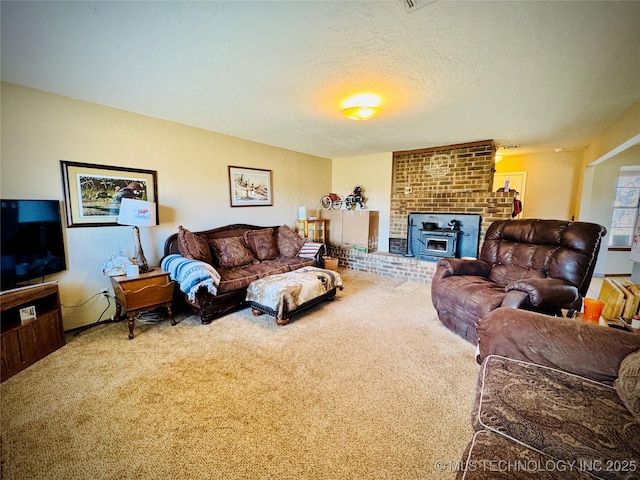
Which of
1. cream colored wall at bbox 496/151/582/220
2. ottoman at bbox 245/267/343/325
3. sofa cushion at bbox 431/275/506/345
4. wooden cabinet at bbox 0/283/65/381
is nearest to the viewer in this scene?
wooden cabinet at bbox 0/283/65/381

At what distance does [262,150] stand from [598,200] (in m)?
5.78

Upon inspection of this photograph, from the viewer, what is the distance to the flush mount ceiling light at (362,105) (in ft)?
7.94

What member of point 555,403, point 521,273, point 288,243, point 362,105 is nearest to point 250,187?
point 288,243

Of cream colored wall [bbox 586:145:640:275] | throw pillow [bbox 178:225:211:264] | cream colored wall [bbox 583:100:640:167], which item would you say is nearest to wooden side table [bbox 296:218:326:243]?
throw pillow [bbox 178:225:211:264]

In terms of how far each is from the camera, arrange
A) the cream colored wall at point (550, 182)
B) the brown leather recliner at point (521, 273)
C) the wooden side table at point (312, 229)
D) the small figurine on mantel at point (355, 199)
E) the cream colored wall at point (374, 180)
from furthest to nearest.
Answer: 1. the small figurine on mantel at point (355, 199)
2. the cream colored wall at point (374, 180)
3. the wooden side table at point (312, 229)
4. the cream colored wall at point (550, 182)
5. the brown leather recliner at point (521, 273)

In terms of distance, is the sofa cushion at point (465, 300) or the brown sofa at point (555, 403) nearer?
the brown sofa at point (555, 403)

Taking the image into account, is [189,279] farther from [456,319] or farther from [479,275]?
[479,275]

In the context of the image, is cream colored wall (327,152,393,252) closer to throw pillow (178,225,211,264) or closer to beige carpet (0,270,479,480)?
beige carpet (0,270,479,480)

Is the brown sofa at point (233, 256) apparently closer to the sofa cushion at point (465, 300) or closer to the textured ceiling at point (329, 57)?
the textured ceiling at point (329, 57)

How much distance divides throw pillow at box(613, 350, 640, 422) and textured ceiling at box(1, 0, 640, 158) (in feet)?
5.75

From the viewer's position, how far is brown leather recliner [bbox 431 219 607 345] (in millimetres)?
1977

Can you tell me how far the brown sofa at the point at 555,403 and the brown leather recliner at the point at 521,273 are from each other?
64cm

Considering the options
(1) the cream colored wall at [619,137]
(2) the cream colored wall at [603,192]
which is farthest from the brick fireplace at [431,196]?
(2) the cream colored wall at [603,192]

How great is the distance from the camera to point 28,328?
1998mm
